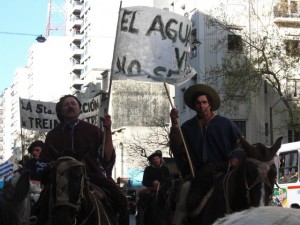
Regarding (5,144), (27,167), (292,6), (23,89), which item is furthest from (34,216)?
(5,144)

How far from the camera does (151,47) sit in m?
8.66

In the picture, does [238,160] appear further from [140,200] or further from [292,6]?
[292,6]

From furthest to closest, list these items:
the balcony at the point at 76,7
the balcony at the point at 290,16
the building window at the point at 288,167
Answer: the balcony at the point at 76,7
the balcony at the point at 290,16
the building window at the point at 288,167

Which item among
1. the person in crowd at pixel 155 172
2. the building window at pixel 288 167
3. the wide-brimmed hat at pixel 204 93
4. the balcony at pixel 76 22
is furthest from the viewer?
the balcony at pixel 76 22

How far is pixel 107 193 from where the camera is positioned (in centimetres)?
714

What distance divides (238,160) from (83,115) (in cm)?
766

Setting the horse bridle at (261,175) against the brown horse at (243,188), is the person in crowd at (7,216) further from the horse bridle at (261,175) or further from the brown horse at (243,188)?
the horse bridle at (261,175)

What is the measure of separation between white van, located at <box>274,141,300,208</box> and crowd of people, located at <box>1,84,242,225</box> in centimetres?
1688

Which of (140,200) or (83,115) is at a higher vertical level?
(83,115)

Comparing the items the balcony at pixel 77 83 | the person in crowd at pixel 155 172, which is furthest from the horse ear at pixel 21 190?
the balcony at pixel 77 83

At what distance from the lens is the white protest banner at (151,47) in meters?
8.45

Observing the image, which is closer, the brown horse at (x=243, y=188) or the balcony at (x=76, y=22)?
the brown horse at (x=243, y=188)

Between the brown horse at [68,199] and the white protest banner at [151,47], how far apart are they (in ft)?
7.80

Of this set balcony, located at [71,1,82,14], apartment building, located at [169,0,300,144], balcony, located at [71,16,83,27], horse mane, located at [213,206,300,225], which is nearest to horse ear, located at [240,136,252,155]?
horse mane, located at [213,206,300,225]
